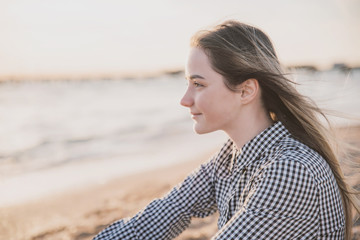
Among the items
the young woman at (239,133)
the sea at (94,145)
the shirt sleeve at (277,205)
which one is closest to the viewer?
the shirt sleeve at (277,205)

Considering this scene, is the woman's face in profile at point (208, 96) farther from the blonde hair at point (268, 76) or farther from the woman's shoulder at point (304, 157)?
the woman's shoulder at point (304, 157)

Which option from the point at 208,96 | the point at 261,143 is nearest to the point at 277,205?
the point at 261,143

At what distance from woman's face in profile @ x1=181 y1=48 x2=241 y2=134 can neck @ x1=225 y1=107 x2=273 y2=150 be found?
0.04 metres

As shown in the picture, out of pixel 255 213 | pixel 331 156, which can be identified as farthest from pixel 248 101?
pixel 255 213

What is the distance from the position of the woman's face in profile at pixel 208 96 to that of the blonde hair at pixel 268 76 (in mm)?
37

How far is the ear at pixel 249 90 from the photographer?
1841 mm

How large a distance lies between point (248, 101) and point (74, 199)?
3.46 m

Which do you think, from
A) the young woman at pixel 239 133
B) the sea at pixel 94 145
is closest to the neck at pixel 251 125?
the young woman at pixel 239 133

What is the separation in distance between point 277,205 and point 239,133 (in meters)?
0.58

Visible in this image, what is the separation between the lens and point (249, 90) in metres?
1.86

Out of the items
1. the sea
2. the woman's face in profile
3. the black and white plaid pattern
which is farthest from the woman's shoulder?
the sea

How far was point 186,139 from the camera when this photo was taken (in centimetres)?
855

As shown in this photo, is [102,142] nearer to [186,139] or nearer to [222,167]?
[186,139]

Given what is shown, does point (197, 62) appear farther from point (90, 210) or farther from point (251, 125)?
point (90, 210)
